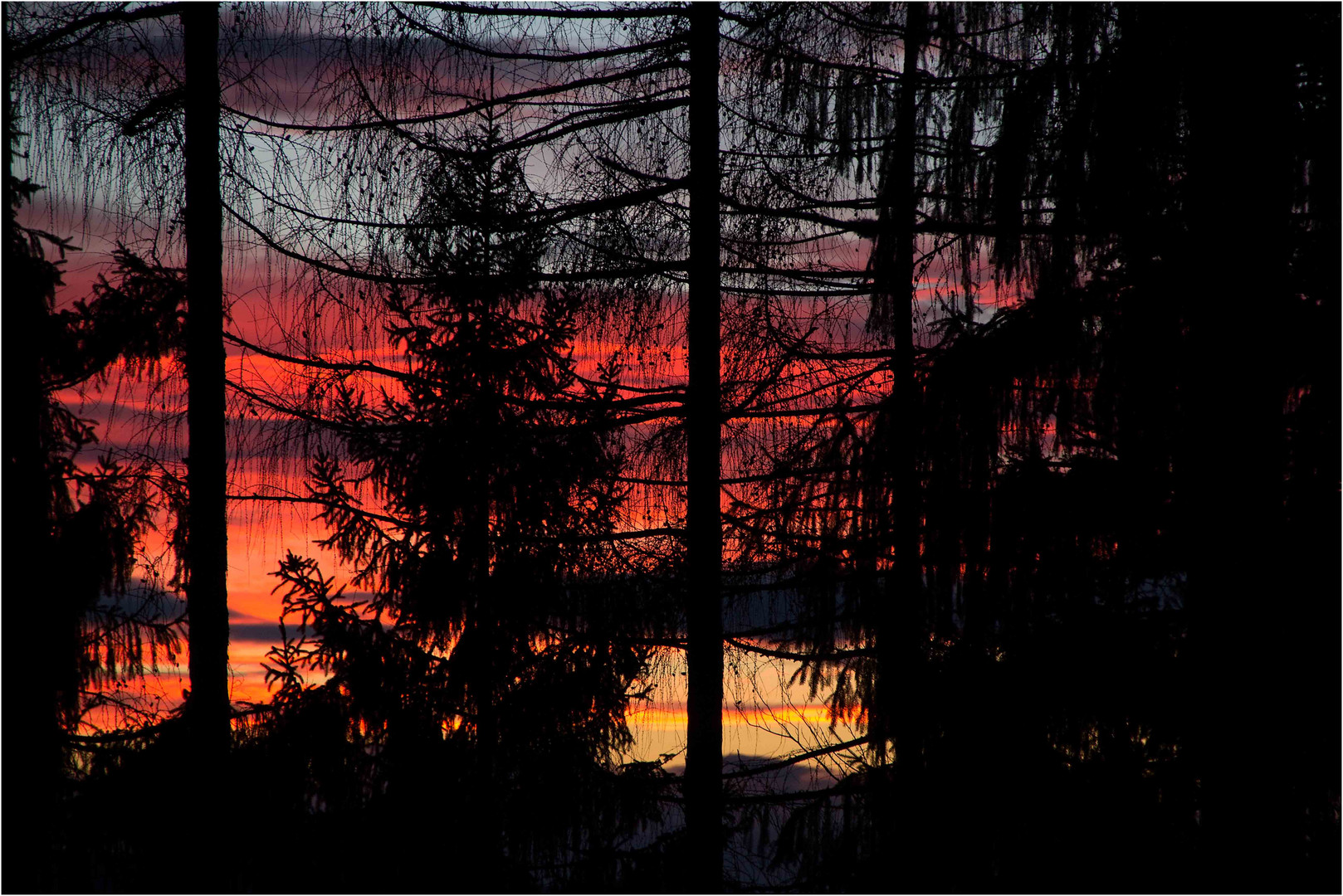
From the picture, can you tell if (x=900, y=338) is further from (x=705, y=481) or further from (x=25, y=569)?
(x=25, y=569)

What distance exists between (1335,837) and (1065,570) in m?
1.84

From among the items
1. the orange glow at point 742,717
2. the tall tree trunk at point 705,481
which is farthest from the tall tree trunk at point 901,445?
the tall tree trunk at point 705,481

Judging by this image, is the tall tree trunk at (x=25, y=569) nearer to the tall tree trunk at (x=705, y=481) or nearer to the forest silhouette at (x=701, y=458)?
the forest silhouette at (x=701, y=458)

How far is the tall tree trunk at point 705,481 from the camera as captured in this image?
267 inches

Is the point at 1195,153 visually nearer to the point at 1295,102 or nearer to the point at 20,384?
the point at 1295,102

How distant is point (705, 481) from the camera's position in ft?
22.5

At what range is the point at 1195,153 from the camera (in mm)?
4938

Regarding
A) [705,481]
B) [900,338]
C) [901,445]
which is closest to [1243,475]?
[901,445]

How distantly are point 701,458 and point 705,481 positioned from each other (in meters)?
0.18

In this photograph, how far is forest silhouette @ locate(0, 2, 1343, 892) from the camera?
4832 millimetres

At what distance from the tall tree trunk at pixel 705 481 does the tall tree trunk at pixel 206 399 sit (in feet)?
10.8

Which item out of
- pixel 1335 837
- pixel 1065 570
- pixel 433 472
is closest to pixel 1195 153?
pixel 1065 570

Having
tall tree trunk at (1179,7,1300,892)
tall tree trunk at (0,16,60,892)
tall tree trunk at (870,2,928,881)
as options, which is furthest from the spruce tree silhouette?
tall tree trunk at (1179,7,1300,892)

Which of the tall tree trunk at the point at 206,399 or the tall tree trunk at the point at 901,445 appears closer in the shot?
the tall tree trunk at the point at 206,399
